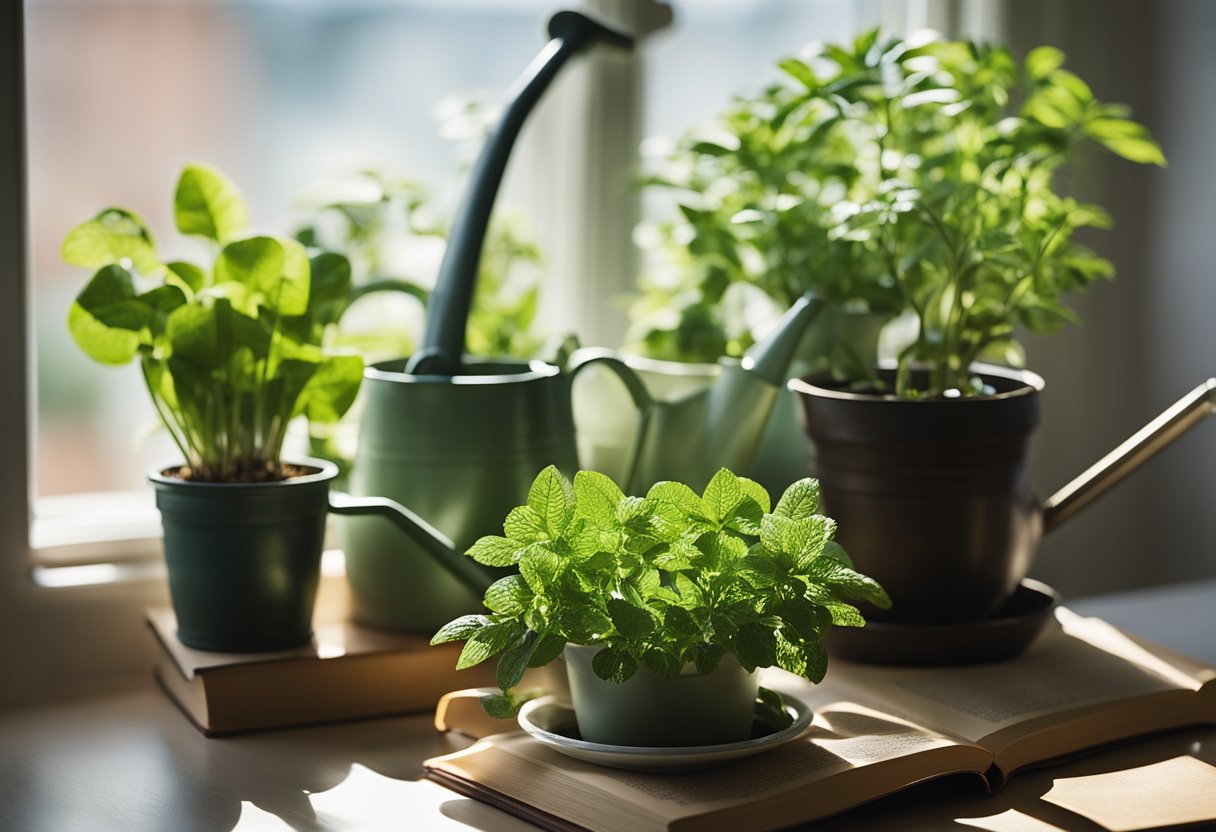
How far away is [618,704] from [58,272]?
0.63 m

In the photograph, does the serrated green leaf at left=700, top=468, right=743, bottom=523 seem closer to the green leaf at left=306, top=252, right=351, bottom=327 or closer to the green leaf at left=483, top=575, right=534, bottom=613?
the green leaf at left=483, top=575, right=534, bottom=613

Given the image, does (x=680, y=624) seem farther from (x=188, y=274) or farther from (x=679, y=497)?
(x=188, y=274)

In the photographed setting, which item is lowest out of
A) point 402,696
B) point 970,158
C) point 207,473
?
point 402,696

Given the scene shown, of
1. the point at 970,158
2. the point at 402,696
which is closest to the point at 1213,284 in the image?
the point at 970,158

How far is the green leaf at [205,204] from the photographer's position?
92 cm

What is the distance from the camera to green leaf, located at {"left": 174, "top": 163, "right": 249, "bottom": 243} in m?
0.92

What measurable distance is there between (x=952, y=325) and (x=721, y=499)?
13.5 inches

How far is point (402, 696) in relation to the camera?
0.94 meters

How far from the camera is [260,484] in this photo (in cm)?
88

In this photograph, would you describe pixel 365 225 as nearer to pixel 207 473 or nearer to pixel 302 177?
pixel 302 177

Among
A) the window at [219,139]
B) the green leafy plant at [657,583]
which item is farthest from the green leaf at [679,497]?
the window at [219,139]

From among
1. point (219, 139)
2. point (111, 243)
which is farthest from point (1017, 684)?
point (219, 139)

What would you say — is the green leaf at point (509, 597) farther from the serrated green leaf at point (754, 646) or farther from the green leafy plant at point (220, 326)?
the green leafy plant at point (220, 326)

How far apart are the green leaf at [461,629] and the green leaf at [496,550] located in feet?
0.10
